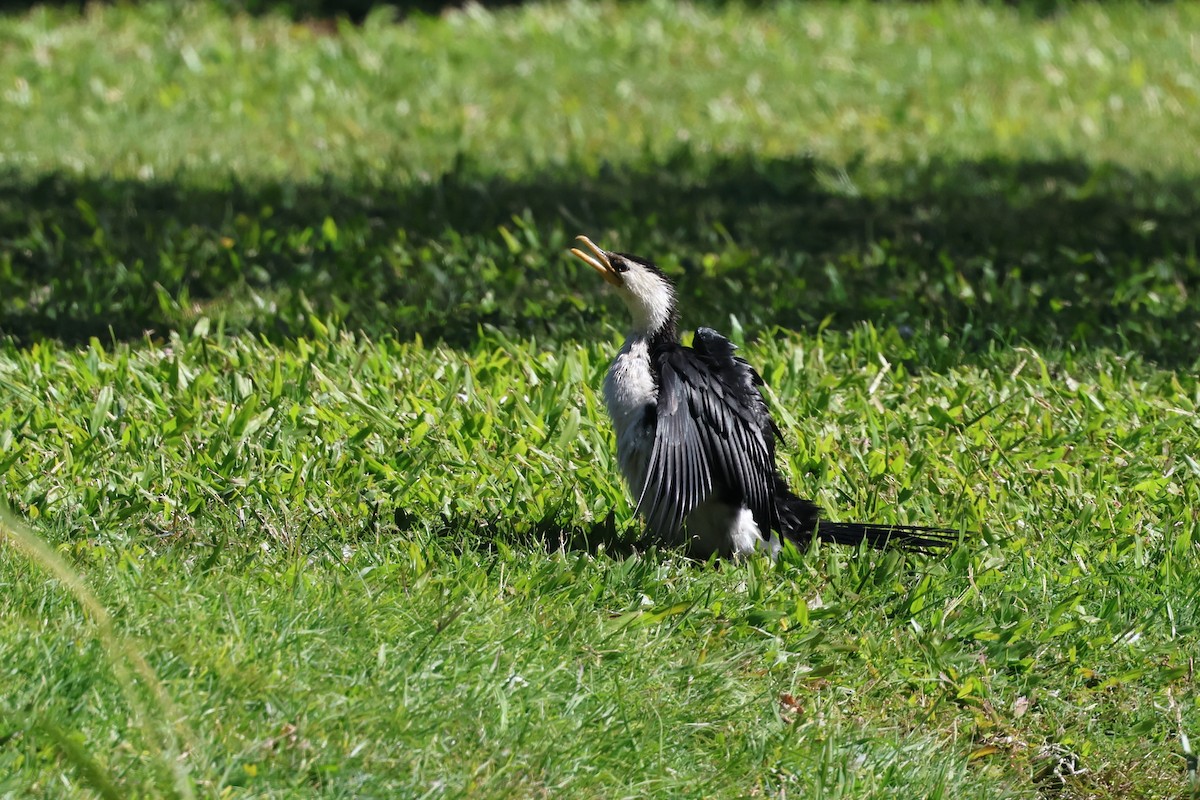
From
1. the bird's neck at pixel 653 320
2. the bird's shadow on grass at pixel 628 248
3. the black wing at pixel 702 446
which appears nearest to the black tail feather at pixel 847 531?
the black wing at pixel 702 446

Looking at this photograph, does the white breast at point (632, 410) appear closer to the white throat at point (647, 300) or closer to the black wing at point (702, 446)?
the black wing at point (702, 446)

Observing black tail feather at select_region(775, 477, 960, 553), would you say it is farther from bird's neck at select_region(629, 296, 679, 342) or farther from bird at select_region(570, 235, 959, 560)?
bird's neck at select_region(629, 296, 679, 342)

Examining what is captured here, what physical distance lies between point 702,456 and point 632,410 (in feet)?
0.90

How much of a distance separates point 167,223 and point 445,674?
187 inches

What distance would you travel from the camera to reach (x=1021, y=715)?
4.26 meters

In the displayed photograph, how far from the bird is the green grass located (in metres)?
0.14

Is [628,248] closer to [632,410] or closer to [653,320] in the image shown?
[653,320]

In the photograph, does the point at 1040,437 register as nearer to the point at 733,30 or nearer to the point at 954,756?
the point at 954,756

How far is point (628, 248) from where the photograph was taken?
25.7 ft

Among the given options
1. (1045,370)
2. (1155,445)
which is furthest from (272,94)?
(1155,445)

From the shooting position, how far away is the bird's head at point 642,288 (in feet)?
16.5

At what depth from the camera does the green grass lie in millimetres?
3832

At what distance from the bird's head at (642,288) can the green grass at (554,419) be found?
638 millimetres

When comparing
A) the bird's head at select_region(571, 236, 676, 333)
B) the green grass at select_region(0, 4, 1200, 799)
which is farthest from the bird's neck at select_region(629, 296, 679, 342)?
the green grass at select_region(0, 4, 1200, 799)
